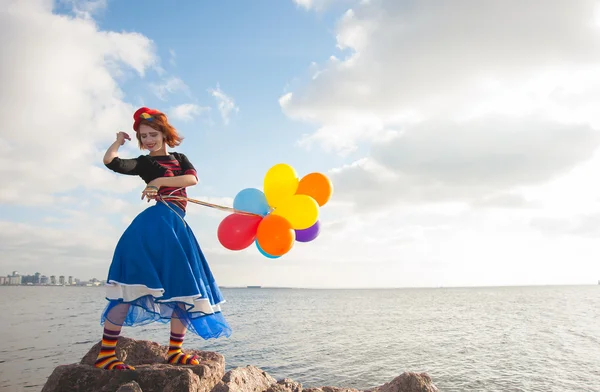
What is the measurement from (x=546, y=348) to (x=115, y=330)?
1717 centimetres

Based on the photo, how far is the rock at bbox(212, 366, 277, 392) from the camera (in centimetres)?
448

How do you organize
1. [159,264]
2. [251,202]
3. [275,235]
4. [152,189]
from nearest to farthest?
[159,264] < [152,189] < [275,235] < [251,202]

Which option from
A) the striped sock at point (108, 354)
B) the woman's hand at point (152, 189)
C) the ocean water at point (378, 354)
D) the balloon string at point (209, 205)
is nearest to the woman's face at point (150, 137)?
the woman's hand at point (152, 189)

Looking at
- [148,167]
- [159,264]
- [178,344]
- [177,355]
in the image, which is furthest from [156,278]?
[148,167]

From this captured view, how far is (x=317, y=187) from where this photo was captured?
232 inches

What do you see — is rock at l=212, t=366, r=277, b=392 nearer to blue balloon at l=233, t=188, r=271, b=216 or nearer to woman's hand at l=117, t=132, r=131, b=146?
blue balloon at l=233, t=188, r=271, b=216

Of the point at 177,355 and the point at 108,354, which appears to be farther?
the point at 177,355

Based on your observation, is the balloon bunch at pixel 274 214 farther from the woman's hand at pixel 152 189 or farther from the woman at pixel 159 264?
the woman's hand at pixel 152 189

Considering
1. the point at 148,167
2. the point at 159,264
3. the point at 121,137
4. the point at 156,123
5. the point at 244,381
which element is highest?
the point at 156,123

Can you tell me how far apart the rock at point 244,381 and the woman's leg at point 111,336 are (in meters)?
1.02

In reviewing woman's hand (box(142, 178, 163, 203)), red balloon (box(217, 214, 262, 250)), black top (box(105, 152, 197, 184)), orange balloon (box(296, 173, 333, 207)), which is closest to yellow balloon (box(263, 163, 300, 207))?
orange balloon (box(296, 173, 333, 207))

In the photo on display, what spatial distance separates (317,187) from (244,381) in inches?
103

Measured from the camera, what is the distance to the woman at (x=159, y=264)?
438cm

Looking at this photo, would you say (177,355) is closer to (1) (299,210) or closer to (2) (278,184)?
(1) (299,210)
